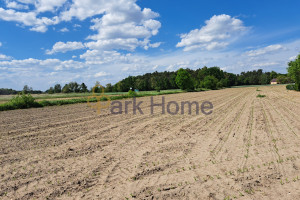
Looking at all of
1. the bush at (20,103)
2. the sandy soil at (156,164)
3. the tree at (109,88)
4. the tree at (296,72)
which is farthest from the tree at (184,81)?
the sandy soil at (156,164)

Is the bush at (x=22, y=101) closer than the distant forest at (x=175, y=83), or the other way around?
the bush at (x=22, y=101)

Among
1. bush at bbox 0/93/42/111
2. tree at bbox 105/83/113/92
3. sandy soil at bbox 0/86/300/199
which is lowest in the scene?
sandy soil at bbox 0/86/300/199

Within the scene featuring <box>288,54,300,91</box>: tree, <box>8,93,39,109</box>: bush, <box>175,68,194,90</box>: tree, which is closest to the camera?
<box>8,93,39,109</box>: bush

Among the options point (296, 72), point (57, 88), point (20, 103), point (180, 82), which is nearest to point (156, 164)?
point (20, 103)

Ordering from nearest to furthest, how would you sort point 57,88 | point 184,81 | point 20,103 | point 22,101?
1. point 20,103
2. point 22,101
3. point 184,81
4. point 57,88

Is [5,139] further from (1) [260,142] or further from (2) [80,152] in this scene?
(1) [260,142]

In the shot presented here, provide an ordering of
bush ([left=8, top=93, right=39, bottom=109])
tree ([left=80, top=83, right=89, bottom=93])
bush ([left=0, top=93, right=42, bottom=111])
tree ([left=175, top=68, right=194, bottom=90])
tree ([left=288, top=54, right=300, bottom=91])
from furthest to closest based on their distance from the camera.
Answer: tree ([left=80, top=83, right=89, bottom=93]), tree ([left=175, top=68, right=194, bottom=90]), tree ([left=288, top=54, right=300, bottom=91]), bush ([left=8, top=93, right=39, bottom=109]), bush ([left=0, top=93, right=42, bottom=111])

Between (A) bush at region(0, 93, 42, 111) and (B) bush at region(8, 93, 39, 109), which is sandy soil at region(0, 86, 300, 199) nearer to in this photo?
(A) bush at region(0, 93, 42, 111)

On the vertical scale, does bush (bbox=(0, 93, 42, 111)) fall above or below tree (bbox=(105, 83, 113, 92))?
below

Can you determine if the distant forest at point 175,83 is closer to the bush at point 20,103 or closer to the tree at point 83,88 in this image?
the tree at point 83,88

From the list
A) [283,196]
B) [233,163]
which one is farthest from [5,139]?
[283,196]

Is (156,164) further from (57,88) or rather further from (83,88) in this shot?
(57,88)

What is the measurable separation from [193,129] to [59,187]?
6.60 metres

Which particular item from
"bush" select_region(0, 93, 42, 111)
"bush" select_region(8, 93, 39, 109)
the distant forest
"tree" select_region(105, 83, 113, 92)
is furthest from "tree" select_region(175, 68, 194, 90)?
"bush" select_region(8, 93, 39, 109)
